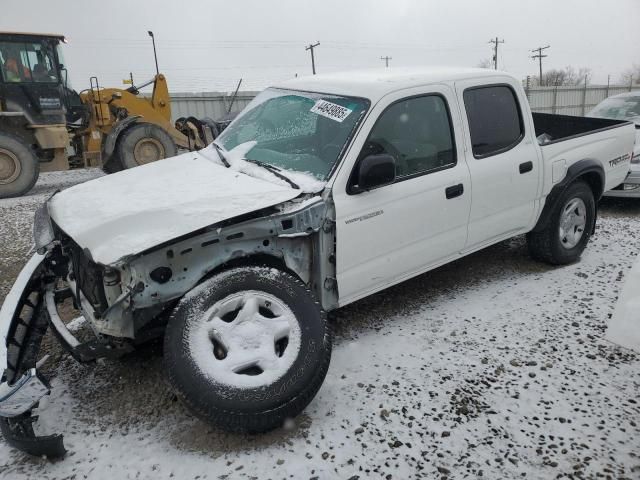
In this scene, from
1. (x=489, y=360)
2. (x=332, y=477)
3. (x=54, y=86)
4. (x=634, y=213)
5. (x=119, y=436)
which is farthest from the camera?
(x=54, y=86)

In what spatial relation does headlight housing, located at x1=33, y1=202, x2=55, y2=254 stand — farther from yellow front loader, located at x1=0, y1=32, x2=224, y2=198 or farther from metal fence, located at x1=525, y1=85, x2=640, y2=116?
metal fence, located at x1=525, y1=85, x2=640, y2=116

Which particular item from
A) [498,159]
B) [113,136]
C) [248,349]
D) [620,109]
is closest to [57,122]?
[113,136]

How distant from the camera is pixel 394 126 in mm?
3369

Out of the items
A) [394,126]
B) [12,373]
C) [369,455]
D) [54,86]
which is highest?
[54,86]

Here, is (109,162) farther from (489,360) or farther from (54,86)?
(489,360)

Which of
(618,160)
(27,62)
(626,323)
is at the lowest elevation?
(626,323)

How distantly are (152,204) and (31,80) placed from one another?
873 cm

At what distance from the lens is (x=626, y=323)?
9.24ft

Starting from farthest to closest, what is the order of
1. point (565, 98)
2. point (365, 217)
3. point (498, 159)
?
point (565, 98) < point (498, 159) < point (365, 217)

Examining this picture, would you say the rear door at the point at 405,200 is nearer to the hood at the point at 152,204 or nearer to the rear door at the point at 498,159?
the rear door at the point at 498,159

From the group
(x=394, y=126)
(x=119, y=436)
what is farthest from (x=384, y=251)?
(x=119, y=436)

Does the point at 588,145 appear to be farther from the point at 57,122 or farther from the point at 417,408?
the point at 57,122

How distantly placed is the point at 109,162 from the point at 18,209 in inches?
115

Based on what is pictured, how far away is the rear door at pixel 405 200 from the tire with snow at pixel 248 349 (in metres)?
0.55
